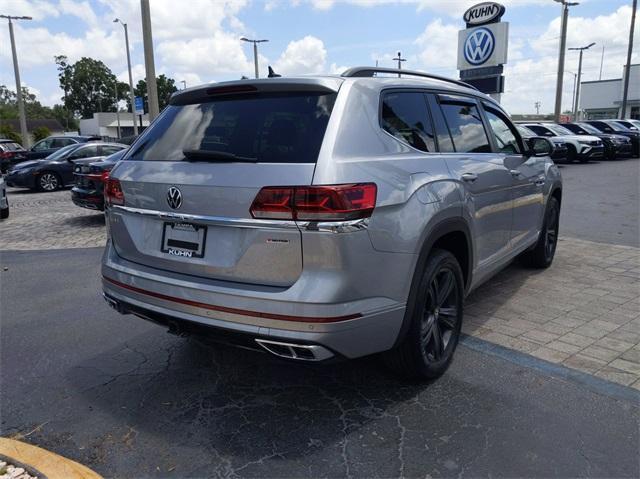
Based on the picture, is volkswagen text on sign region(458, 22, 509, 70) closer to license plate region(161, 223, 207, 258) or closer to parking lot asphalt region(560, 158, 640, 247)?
parking lot asphalt region(560, 158, 640, 247)

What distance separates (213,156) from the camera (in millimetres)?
2920

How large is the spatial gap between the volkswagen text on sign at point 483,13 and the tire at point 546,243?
18529mm

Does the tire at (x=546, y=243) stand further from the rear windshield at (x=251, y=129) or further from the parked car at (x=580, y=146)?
the parked car at (x=580, y=146)

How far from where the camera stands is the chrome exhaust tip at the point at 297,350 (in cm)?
261

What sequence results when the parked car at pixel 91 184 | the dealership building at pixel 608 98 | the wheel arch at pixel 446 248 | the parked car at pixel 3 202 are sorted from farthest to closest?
the dealership building at pixel 608 98 < the parked car at pixel 3 202 < the parked car at pixel 91 184 < the wheel arch at pixel 446 248

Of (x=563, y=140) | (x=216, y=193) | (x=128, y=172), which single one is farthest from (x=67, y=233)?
(x=563, y=140)

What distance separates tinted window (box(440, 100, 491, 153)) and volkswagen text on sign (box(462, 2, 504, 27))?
801 inches

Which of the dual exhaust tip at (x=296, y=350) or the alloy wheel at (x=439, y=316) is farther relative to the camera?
the alloy wheel at (x=439, y=316)

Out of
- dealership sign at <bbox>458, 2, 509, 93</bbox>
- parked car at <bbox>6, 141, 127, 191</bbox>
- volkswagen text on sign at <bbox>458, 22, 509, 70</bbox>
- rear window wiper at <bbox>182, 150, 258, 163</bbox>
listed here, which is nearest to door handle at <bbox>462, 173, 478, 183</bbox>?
rear window wiper at <bbox>182, 150, 258, 163</bbox>

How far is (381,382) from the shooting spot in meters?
3.52

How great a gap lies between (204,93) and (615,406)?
308cm

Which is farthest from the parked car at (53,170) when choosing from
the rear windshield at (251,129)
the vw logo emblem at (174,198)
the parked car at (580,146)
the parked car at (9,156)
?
the parked car at (580,146)

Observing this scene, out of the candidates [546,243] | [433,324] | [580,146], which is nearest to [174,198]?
[433,324]

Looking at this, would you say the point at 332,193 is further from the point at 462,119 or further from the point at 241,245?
the point at 462,119
